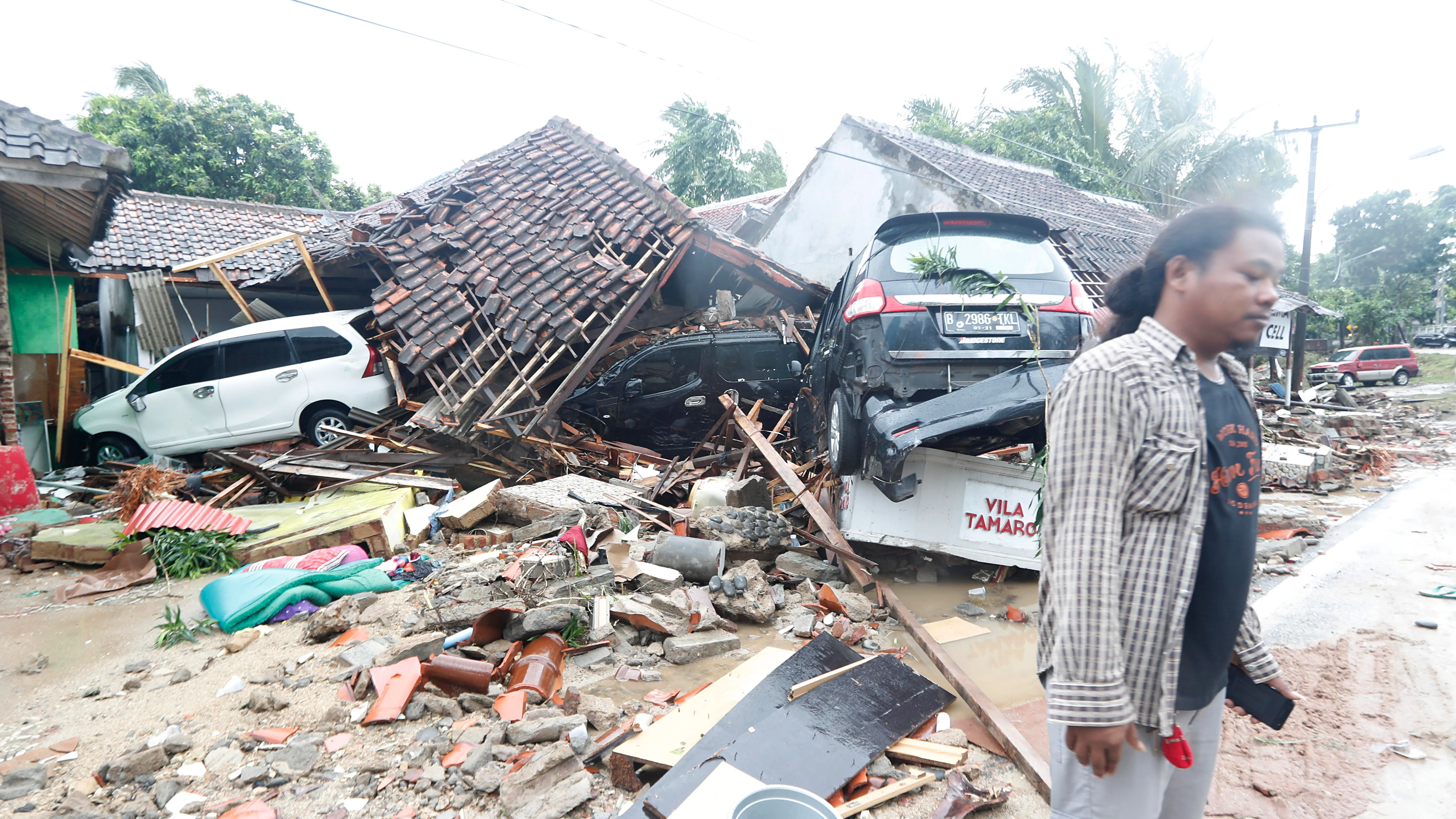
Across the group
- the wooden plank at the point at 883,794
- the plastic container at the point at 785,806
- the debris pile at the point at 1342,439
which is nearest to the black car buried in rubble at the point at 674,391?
the debris pile at the point at 1342,439

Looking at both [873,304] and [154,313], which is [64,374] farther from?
[873,304]

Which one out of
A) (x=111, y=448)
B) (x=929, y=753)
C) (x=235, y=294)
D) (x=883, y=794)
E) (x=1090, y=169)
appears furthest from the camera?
(x=1090, y=169)

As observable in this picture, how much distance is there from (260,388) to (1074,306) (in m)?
9.16

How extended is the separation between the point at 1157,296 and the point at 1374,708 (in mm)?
2763

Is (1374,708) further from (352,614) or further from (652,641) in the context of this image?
(352,614)

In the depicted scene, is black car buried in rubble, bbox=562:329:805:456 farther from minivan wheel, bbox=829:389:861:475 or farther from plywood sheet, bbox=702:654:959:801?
plywood sheet, bbox=702:654:959:801

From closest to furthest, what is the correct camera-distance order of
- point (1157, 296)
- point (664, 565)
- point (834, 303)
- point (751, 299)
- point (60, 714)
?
1. point (1157, 296)
2. point (60, 714)
3. point (664, 565)
4. point (834, 303)
5. point (751, 299)

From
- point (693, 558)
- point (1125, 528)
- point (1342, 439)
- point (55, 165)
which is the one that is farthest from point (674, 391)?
point (1342, 439)

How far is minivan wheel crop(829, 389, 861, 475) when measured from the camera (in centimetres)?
479

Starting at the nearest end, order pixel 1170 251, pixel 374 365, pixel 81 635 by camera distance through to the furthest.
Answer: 1. pixel 1170 251
2. pixel 81 635
3. pixel 374 365

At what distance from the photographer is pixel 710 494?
246 inches

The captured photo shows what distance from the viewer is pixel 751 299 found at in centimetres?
1206

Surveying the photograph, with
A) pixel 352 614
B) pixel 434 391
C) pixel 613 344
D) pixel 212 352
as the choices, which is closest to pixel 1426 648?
pixel 352 614

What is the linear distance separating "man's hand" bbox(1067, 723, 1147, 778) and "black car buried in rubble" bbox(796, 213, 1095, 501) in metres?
2.49
